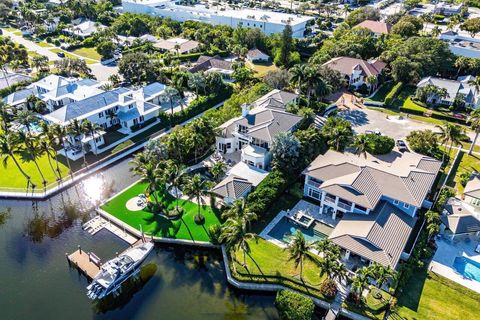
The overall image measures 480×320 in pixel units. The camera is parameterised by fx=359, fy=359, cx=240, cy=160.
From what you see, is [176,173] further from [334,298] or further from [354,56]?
[354,56]

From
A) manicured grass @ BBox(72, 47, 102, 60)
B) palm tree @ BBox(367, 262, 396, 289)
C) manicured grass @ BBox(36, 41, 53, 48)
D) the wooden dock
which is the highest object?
manicured grass @ BBox(36, 41, 53, 48)

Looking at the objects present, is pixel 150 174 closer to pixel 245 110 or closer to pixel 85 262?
pixel 85 262

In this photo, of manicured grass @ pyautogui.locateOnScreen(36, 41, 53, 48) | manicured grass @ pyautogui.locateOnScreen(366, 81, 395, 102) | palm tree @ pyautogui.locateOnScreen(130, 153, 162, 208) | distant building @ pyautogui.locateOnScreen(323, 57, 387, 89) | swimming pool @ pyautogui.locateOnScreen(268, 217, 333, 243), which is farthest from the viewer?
manicured grass @ pyautogui.locateOnScreen(36, 41, 53, 48)

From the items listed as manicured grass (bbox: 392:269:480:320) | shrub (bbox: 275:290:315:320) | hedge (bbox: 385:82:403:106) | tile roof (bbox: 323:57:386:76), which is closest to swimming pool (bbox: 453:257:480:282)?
manicured grass (bbox: 392:269:480:320)

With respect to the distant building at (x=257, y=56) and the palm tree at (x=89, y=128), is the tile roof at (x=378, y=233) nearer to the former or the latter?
the palm tree at (x=89, y=128)

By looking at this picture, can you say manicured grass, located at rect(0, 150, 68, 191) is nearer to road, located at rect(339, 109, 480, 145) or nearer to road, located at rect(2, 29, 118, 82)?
road, located at rect(2, 29, 118, 82)

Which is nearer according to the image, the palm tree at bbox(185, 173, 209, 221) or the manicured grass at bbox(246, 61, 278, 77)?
the palm tree at bbox(185, 173, 209, 221)

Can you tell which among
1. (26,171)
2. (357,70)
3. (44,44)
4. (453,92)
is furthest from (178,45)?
(453,92)
